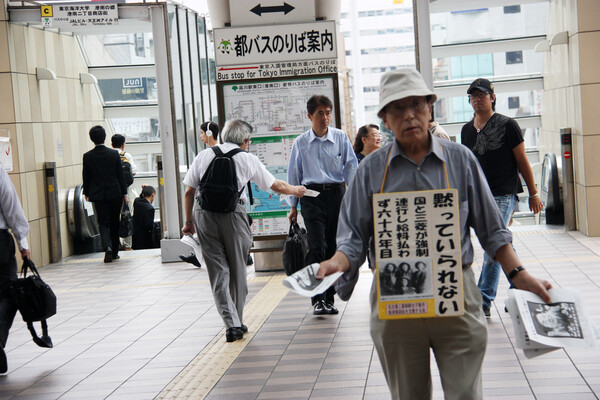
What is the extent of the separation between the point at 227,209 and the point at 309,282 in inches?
121

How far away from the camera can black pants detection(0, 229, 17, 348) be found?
17.7ft

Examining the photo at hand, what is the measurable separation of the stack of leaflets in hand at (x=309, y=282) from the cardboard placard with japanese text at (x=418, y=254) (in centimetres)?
18

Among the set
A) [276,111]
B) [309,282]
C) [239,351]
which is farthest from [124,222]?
[309,282]

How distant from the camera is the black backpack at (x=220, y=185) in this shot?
5570mm

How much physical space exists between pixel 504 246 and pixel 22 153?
858cm

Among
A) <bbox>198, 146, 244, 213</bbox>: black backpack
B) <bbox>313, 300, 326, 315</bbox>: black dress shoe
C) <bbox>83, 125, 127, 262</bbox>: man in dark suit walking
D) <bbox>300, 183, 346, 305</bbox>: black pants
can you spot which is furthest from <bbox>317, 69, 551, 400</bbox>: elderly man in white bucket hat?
<bbox>83, 125, 127, 262</bbox>: man in dark suit walking

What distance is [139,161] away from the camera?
51.7 feet

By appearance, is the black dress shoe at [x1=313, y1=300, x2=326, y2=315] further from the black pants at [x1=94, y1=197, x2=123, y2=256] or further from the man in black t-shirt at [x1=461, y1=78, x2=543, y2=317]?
the black pants at [x1=94, y1=197, x2=123, y2=256]

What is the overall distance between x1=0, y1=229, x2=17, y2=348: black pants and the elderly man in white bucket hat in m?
3.31

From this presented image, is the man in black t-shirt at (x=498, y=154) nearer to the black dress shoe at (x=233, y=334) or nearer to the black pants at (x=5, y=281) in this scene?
the black dress shoe at (x=233, y=334)

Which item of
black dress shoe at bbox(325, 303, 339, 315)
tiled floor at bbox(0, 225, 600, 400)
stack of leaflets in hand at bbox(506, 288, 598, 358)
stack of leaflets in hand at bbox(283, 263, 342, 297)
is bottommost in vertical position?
tiled floor at bbox(0, 225, 600, 400)

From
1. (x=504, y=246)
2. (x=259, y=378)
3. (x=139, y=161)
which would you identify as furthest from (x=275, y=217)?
(x=139, y=161)

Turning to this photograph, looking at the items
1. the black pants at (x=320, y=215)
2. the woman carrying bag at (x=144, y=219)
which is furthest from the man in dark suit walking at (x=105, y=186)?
the black pants at (x=320, y=215)

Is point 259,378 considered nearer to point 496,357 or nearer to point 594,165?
point 496,357
